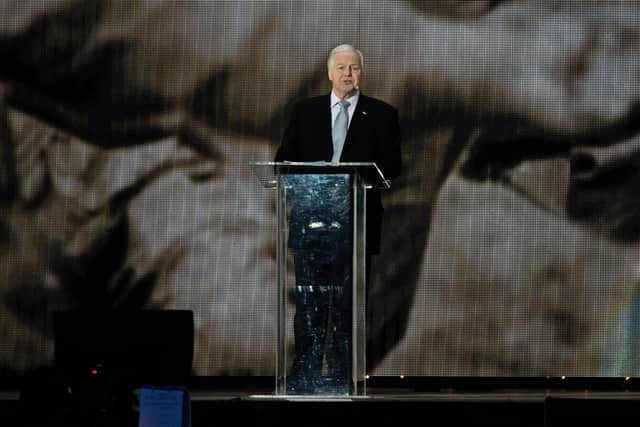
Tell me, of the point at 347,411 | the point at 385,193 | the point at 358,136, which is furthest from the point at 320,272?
the point at 385,193

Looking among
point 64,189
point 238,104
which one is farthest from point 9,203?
point 238,104

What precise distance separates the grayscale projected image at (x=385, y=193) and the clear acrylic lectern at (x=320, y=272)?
2.05m

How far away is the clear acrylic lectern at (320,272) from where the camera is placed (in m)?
4.78

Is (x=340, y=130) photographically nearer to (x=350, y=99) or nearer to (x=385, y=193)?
(x=350, y=99)

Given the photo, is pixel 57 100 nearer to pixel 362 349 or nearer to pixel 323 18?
pixel 323 18

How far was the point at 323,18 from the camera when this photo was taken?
23.0ft

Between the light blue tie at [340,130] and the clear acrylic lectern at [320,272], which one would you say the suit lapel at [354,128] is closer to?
the light blue tie at [340,130]

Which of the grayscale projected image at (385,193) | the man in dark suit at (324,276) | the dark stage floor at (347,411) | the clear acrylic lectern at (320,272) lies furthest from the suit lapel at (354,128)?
the grayscale projected image at (385,193)

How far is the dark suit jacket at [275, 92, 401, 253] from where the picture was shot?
5410mm

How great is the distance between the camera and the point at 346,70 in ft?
17.1

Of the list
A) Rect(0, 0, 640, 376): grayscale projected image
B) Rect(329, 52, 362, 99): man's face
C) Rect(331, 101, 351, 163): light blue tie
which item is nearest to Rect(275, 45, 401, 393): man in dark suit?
Rect(329, 52, 362, 99): man's face

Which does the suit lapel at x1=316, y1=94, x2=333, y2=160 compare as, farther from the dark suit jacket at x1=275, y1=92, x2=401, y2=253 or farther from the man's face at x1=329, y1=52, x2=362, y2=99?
the man's face at x1=329, y1=52, x2=362, y2=99

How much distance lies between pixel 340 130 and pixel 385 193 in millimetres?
1536

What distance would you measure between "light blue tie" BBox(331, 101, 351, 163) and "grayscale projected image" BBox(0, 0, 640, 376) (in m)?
1.54
